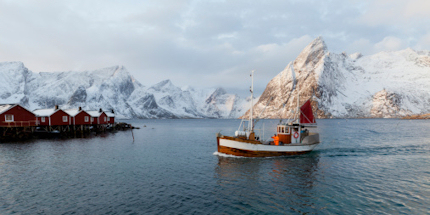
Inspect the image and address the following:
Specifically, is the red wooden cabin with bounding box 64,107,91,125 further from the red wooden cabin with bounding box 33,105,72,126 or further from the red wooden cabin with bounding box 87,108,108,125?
the red wooden cabin with bounding box 87,108,108,125

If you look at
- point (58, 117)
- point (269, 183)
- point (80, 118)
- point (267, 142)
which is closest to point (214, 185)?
point (269, 183)

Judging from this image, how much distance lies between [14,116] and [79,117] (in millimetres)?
22527

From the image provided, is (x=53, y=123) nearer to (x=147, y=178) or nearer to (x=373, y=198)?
(x=147, y=178)

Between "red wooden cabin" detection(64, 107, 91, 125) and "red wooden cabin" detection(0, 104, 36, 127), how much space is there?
589 inches

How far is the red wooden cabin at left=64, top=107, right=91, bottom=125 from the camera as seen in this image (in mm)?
86062

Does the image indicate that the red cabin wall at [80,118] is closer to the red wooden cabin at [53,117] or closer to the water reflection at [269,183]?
the red wooden cabin at [53,117]

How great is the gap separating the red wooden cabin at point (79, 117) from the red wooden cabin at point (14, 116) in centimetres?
1496

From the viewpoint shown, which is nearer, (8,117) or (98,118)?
Result: (8,117)

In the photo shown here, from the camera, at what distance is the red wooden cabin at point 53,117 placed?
77.6m

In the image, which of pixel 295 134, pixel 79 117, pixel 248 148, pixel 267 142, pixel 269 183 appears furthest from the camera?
pixel 79 117

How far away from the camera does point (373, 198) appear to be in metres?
20.2

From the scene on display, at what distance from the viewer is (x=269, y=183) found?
2464 cm

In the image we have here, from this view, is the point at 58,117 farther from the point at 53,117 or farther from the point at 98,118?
the point at 98,118

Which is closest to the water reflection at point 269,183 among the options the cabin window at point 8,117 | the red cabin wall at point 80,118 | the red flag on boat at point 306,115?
the red flag on boat at point 306,115
